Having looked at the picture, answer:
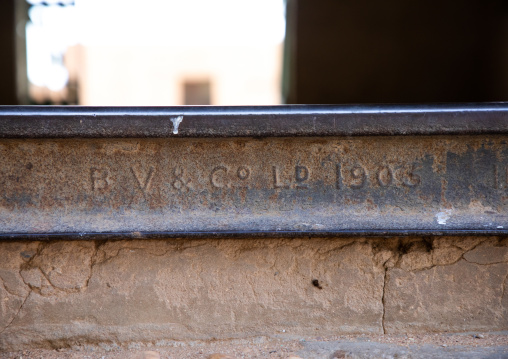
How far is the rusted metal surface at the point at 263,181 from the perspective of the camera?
1.55 meters

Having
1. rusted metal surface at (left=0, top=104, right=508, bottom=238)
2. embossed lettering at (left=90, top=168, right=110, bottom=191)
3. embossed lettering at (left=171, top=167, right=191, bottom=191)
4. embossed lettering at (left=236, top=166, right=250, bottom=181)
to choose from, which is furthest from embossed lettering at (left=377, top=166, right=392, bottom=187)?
embossed lettering at (left=90, top=168, right=110, bottom=191)

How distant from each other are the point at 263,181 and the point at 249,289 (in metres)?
0.39

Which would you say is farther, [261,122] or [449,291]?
[449,291]

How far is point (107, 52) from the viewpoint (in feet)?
51.6

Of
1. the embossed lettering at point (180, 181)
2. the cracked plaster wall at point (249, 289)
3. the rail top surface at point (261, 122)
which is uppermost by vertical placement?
the rail top surface at point (261, 122)

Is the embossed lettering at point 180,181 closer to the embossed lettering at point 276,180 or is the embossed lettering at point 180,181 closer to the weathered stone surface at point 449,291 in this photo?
the embossed lettering at point 276,180

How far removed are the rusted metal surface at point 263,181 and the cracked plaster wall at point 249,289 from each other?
0.09 metres

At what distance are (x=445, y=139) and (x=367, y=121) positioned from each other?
290 mm

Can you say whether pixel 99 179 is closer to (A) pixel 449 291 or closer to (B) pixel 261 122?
(B) pixel 261 122

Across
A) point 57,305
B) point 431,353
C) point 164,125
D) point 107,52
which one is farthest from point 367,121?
point 107,52

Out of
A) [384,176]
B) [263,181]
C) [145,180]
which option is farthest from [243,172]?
[384,176]

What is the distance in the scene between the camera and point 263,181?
1.60 metres

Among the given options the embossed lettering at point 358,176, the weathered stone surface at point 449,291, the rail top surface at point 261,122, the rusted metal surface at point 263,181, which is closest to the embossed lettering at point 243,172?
the rusted metal surface at point 263,181

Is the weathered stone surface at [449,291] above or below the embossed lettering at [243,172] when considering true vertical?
below
